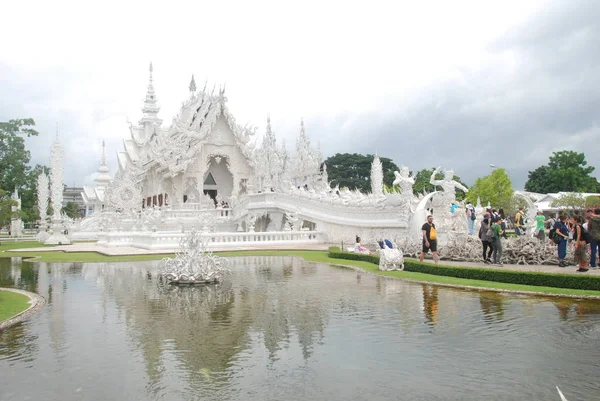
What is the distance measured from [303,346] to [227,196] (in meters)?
37.4

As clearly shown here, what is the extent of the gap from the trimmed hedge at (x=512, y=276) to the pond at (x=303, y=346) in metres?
1.13

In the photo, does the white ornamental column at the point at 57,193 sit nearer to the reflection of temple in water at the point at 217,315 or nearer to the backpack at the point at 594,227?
the reflection of temple in water at the point at 217,315

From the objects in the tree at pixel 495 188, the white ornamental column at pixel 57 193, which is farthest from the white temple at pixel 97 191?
the tree at pixel 495 188

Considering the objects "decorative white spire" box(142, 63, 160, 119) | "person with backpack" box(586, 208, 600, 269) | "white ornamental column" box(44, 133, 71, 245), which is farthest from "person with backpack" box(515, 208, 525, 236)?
"decorative white spire" box(142, 63, 160, 119)

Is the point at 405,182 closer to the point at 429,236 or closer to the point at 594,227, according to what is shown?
the point at 429,236

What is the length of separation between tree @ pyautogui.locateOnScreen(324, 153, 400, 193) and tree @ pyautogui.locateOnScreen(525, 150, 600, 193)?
1958 cm

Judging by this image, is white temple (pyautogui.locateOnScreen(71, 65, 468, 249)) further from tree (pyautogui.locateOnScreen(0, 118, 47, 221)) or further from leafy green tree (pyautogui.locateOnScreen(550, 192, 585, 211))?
leafy green tree (pyautogui.locateOnScreen(550, 192, 585, 211))

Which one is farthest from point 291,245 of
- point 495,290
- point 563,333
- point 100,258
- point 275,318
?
point 563,333

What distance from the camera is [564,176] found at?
66.8 metres

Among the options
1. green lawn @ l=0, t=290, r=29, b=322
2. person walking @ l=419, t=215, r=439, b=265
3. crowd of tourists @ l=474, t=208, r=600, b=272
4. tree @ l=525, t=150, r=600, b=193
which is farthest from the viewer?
tree @ l=525, t=150, r=600, b=193

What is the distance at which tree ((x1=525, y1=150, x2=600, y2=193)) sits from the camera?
6675 cm

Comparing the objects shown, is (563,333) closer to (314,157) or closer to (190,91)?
(314,157)

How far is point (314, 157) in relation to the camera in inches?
1662

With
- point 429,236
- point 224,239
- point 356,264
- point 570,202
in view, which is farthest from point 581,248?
point 570,202
